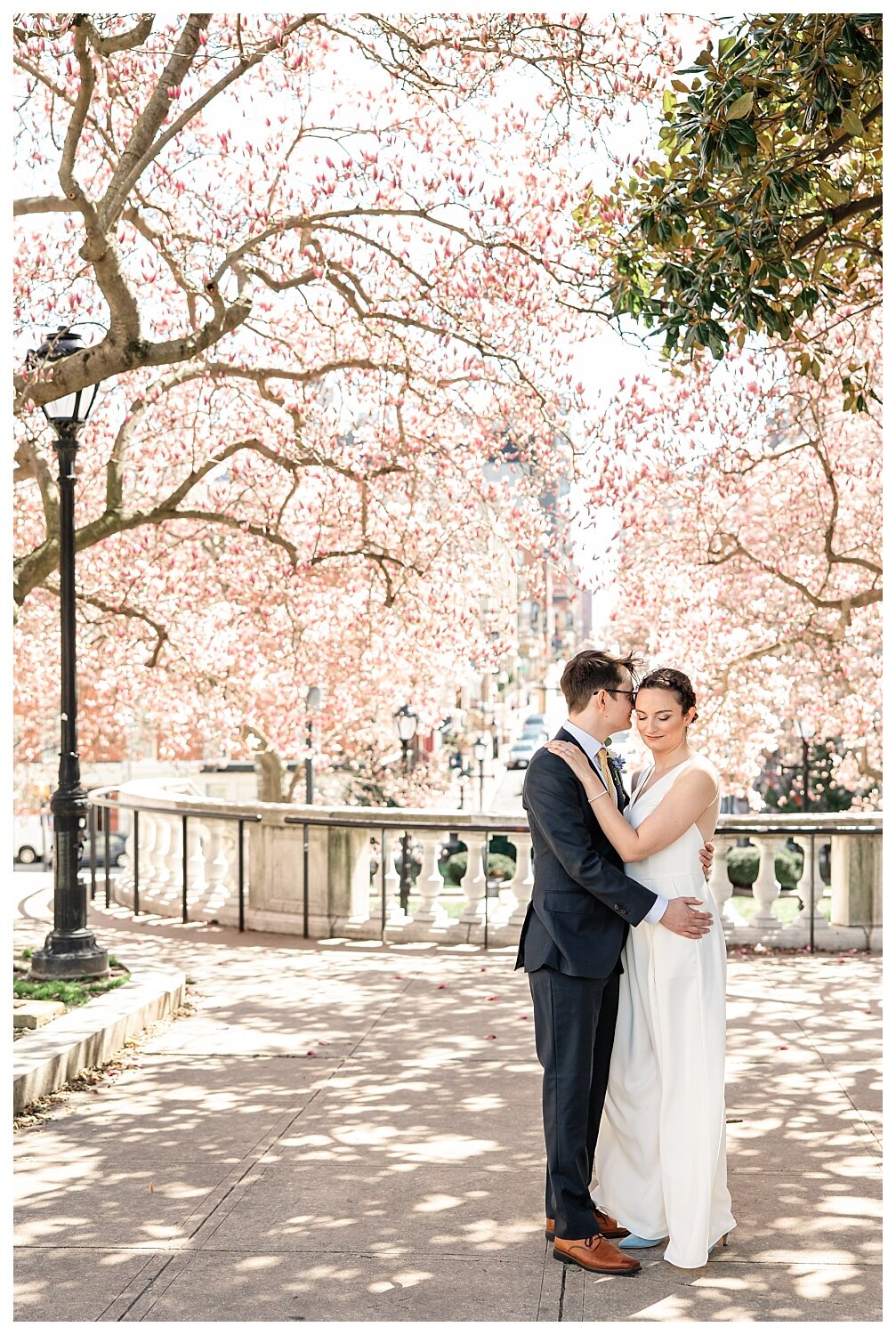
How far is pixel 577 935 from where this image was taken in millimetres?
4898

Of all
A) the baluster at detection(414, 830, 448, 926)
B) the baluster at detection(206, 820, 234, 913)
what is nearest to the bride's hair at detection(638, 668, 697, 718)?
the baluster at detection(414, 830, 448, 926)

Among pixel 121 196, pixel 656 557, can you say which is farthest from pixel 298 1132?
pixel 656 557

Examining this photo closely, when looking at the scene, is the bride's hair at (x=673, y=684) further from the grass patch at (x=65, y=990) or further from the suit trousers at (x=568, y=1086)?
the grass patch at (x=65, y=990)

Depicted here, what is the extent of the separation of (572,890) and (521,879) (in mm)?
6345

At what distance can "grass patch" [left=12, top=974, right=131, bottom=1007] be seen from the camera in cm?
828

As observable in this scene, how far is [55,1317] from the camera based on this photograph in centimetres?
432

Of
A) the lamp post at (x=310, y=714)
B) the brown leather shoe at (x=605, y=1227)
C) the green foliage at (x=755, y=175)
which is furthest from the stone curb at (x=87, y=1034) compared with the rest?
the lamp post at (x=310, y=714)

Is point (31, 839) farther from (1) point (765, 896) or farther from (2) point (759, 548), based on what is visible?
(1) point (765, 896)

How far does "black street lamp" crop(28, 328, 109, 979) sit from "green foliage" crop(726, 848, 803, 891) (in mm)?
22681

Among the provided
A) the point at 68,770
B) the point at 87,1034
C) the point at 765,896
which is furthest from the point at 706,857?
the point at 765,896

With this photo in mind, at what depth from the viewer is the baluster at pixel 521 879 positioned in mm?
11227

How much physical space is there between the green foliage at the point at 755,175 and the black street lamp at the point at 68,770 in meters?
3.80

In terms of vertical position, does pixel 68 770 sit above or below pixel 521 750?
above

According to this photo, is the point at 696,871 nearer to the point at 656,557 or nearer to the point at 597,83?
the point at 597,83
